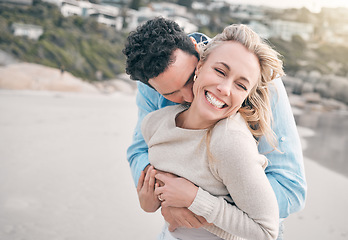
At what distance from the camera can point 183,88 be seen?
4.70 ft

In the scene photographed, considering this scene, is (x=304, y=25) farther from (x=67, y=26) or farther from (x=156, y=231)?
(x=156, y=231)

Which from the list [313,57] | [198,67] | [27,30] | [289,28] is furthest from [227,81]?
[289,28]

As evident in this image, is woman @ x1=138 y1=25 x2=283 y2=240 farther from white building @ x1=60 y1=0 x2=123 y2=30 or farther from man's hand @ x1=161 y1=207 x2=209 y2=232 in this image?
white building @ x1=60 y1=0 x2=123 y2=30

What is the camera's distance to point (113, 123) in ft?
30.4

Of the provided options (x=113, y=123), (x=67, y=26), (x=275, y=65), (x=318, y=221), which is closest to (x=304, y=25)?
(x=67, y=26)

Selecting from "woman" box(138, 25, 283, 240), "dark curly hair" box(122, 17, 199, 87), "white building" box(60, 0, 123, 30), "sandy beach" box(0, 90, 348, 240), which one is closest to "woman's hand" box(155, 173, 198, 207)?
"woman" box(138, 25, 283, 240)

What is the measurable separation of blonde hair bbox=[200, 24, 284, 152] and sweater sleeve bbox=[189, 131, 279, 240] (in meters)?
0.14

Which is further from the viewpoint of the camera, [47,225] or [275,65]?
[47,225]

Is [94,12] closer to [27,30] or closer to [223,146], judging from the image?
[27,30]

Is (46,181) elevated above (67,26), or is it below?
above

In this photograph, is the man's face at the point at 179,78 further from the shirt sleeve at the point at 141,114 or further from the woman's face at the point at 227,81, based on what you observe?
the shirt sleeve at the point at 141,114

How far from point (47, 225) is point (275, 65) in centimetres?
316

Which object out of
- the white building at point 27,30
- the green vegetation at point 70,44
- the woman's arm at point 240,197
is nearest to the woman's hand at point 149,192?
the woman's arm at point 240,197

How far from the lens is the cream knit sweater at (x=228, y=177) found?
1101mm
